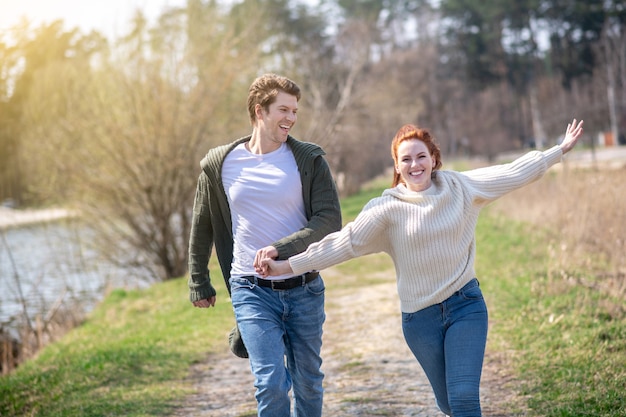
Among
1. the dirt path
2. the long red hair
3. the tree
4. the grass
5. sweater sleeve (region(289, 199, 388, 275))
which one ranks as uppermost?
the tree

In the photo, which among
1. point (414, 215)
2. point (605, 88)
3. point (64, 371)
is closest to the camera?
point (414, 215)

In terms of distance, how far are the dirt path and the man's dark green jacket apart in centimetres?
198

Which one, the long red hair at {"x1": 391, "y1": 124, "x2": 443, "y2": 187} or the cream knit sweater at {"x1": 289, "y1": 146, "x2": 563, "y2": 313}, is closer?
the cream knit sweater at {"x1": 289, "y1": 146, "x2": 563, "y2": 313}

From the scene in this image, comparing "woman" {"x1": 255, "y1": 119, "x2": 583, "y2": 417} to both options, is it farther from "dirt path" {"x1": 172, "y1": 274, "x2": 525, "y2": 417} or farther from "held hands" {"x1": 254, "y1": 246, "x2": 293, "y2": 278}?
"dirt path" {"x1": 172, "y1": 274, "x2": 525, "y2": 417}

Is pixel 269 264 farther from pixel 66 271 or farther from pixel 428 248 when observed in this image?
pixel 66 271

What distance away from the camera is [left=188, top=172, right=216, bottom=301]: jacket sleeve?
4.61 m

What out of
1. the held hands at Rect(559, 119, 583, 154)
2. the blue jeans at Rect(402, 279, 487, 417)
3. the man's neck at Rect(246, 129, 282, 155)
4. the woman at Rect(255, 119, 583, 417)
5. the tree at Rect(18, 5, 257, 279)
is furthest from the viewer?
the tree at Rect(18, 5, 257, 279)

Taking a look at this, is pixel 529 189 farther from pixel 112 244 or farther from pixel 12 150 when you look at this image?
pixel 12 150

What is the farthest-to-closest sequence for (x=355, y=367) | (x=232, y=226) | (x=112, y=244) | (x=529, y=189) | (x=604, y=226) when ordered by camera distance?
(x=529, y=189), (x=112, y=244), (x=604, y=226), (x=355, y=367), (x=232, y=226)

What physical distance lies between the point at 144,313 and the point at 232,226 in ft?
28.7

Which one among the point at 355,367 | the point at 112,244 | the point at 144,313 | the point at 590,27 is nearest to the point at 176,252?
the point at 112,244

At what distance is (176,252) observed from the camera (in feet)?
58.0

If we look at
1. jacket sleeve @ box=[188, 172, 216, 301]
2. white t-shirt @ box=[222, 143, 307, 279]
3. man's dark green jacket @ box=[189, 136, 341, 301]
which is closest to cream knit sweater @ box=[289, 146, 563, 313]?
man's dark green jacket @ box=[189, 136, 341, 301]

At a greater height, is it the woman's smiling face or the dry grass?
the woman's smiling face
